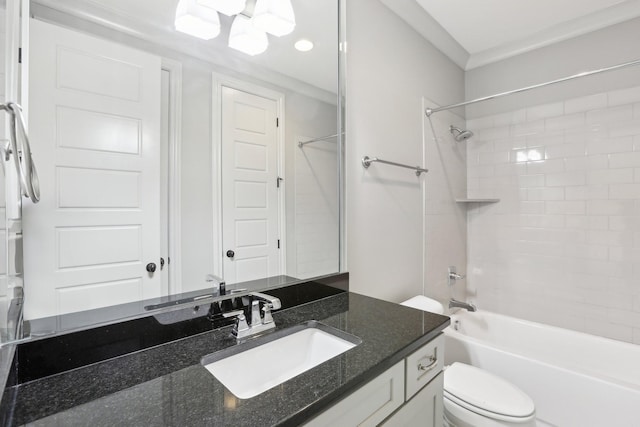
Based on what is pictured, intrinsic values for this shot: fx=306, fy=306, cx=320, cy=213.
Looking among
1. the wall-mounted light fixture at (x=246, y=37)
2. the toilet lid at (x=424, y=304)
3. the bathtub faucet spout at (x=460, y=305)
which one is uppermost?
the wall-mounted light fixture at (x=246, y=37)

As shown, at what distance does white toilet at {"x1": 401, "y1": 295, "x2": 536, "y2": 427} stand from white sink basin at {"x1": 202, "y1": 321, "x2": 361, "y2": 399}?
774mm

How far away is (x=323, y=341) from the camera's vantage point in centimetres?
108

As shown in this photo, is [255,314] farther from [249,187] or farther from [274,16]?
[274,16]

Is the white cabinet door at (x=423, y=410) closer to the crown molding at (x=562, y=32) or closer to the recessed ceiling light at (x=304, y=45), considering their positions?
the recessed ceiling light at (x=304, y=45)

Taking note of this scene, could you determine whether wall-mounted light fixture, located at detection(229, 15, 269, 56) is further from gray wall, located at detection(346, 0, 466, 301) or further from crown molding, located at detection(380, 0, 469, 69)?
crown molding, located at detection(380, 0, 469, 69)

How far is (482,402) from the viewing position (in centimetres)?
134

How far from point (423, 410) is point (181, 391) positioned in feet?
2.54

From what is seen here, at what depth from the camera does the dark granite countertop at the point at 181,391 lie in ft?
1.97

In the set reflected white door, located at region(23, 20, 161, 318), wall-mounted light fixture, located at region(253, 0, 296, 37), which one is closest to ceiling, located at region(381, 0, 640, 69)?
wall-mounted light fixture, located at region(253, 0, 296, 37)

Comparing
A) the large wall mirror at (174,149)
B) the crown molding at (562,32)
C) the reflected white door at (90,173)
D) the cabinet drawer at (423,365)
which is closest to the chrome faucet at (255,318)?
the large wall mirror at (174,149)

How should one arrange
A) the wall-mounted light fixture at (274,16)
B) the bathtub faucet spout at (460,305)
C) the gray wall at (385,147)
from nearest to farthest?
the wall-mounted light fixture at (274,16)
the gray wall at (385,147)
the bathtub faucet spout at (460,305)

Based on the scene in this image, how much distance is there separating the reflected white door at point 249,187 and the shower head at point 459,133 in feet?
5.44

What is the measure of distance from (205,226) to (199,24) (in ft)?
2.33

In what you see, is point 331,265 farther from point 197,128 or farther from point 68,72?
point 68,72
